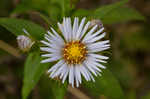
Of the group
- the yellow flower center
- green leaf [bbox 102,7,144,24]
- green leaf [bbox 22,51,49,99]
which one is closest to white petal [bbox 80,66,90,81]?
the yellow flower center

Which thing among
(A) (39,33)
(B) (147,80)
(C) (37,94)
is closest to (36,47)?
(A) (39,33)

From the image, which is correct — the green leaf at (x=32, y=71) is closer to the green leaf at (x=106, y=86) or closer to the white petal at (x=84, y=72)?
the white petal at (x=84, y=72)

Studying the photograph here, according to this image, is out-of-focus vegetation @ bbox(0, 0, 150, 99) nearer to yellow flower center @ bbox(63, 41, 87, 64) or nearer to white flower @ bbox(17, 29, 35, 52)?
white flower @ bbox(17, 29, 35, 52)

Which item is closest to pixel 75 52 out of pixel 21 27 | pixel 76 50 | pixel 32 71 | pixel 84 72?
pixel 76 50

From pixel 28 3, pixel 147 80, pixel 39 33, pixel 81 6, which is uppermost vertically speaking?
pixel 81 6

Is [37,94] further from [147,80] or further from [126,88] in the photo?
[147,80]

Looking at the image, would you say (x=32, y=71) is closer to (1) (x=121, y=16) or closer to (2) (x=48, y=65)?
(2) (x=48, y=65)

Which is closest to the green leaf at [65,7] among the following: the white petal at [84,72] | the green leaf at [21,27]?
the green leaf at [21,27]
